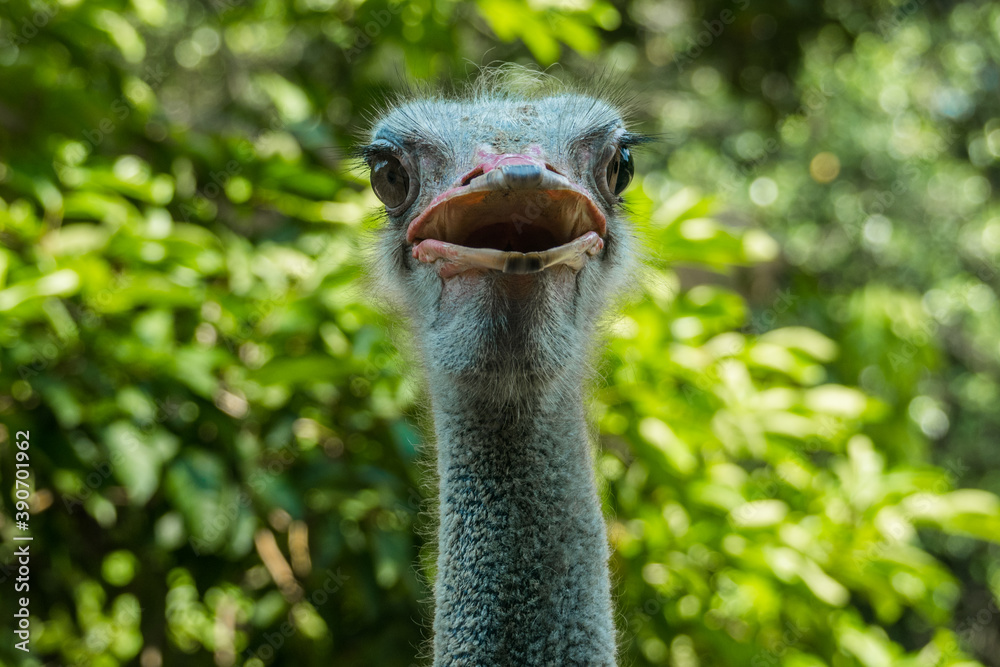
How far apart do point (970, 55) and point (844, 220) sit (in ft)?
4.78

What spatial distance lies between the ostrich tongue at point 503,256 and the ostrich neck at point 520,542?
0.71ft

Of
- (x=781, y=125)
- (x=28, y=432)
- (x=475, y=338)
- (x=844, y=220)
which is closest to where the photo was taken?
(x=475, y=338)

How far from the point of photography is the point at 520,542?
1.33 m

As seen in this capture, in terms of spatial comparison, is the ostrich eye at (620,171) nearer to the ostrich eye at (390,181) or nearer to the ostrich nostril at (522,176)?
the ostrich eye at (390,181)

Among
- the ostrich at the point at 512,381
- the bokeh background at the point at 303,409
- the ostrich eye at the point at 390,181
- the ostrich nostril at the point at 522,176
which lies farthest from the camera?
the bokeh background at the point at 303,409

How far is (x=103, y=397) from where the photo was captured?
6.66 ft

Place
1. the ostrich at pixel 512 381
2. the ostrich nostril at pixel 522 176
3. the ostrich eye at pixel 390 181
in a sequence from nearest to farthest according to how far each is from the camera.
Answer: the ostrich nostril at pixel 522 176 → the ostrich at pixel 512 381 → the ostrich eye at pixel 390 181

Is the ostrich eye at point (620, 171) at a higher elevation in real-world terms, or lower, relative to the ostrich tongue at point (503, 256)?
higher

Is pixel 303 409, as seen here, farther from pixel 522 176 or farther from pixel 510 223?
pixel 522 176

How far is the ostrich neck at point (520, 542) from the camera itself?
1305 mm

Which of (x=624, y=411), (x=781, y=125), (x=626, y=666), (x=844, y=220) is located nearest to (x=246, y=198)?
(x=624, y=411)

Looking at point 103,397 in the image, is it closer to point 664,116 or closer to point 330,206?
point 330,206

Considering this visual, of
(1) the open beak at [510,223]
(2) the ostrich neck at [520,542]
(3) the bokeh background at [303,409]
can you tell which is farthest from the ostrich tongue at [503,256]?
(3) the bokeh background at [303,409]

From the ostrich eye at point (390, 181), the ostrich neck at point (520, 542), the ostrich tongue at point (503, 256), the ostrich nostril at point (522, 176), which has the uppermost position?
the ostrich eye at point (390, 181)
